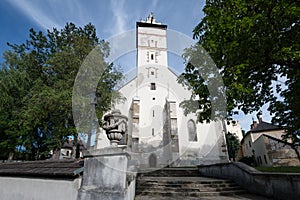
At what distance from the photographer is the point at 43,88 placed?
1126 cm

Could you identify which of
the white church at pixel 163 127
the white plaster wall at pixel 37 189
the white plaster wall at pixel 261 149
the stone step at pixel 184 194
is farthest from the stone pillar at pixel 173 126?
the white plaster wall at pixel 37 189

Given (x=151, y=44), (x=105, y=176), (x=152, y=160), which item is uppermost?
(x=151, y=44)

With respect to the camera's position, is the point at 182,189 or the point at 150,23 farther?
the point at 150,23

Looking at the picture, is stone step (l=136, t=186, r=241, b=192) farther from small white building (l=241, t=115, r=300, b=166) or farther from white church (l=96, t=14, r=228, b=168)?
small white building (l=241, t=115, r=300, b=166)

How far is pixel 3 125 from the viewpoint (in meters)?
12.5

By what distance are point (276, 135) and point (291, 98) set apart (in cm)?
1904

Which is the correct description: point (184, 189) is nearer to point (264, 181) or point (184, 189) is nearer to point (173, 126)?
point (264, 181)

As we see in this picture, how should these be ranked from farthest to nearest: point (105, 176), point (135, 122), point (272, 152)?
1. point (272, 152)
2. point (135, 122)
3. point (105, 176)

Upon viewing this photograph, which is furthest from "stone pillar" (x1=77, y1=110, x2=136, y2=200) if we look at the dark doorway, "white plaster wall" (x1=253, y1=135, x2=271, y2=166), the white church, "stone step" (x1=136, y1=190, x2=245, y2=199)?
"white plaster wall" (x1=253, y1=135, x2=271, y2=166)

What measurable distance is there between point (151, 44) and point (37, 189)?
2163cm

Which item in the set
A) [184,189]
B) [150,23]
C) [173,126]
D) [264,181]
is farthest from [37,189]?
[150,23]

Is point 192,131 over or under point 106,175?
over

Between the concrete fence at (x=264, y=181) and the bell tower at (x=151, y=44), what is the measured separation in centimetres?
1701

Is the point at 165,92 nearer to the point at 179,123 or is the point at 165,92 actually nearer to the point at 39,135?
the point at 179,123
